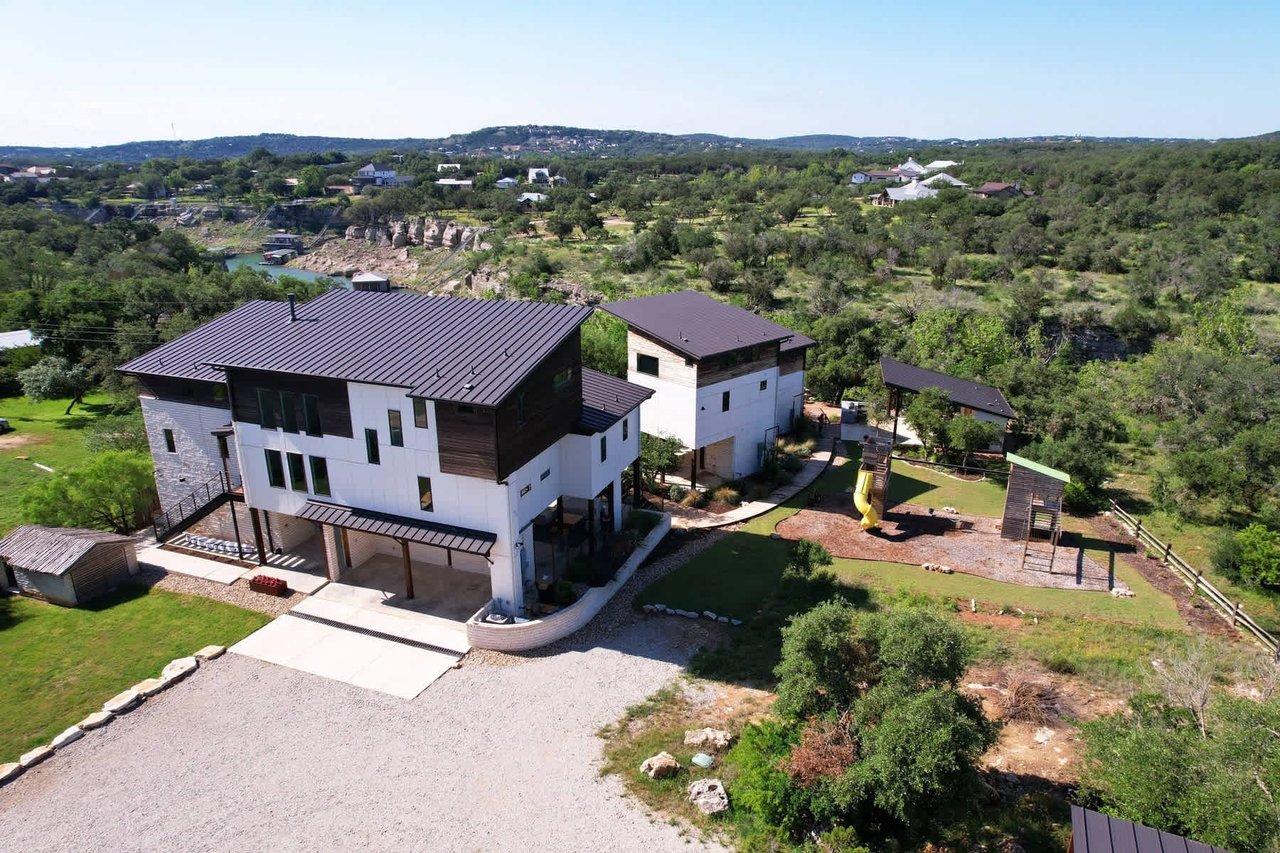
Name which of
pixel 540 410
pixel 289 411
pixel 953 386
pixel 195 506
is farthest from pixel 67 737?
pixel 953 386

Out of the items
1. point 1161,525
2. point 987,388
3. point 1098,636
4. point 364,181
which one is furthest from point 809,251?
point 364,181

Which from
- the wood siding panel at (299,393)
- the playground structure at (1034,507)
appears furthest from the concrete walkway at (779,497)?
the wood siding panel at (299,393)

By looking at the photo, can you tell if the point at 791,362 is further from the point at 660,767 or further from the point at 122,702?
the point at 122,702

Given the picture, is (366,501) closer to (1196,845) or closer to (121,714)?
(121,714)

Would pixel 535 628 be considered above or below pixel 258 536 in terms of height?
below

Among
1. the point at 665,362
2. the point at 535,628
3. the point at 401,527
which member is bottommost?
the point at 535,628

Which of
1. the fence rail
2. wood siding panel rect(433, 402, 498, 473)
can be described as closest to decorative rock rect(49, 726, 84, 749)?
wood siding panel rect(433, 402, 498, 473)

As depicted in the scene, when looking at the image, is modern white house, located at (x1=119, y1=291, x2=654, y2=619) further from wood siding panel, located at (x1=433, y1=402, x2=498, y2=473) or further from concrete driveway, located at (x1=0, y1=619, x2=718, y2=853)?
concrete driveway, located at (x1=0, y1=619, x2=718, y2=853)
